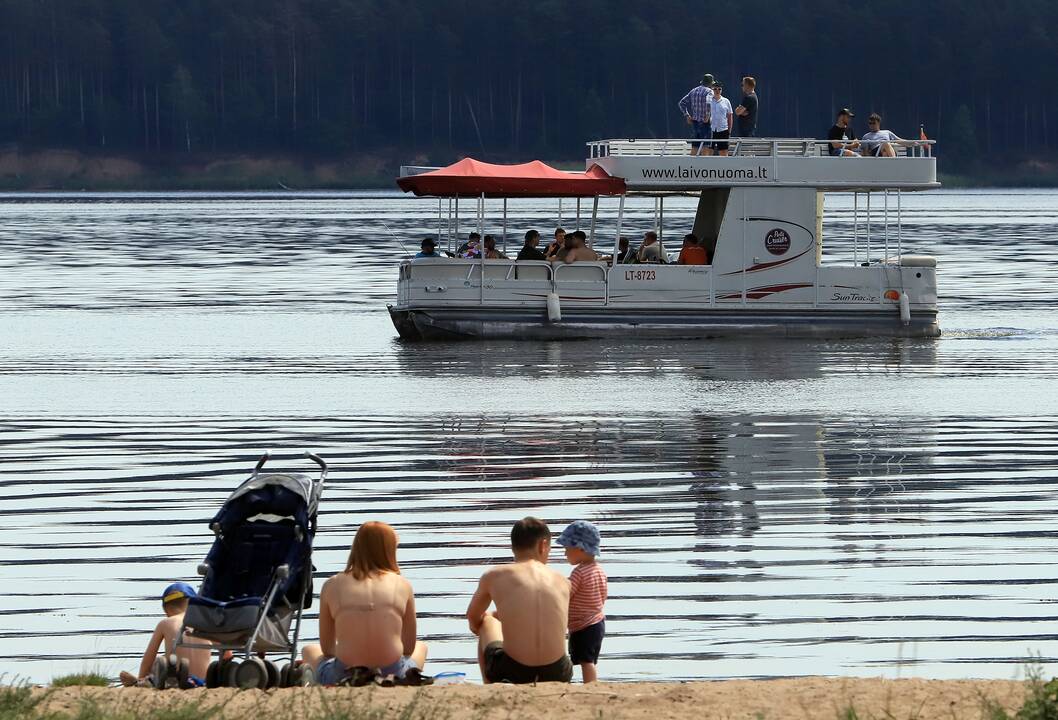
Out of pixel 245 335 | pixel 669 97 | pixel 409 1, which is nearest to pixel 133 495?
pixel 245 335

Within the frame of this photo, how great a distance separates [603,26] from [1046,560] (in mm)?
168668

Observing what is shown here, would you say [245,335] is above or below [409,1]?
below

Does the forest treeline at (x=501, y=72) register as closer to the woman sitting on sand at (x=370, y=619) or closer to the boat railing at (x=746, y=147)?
the boat railing at (x=746, y=147)

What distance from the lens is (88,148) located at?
16975 centimetres

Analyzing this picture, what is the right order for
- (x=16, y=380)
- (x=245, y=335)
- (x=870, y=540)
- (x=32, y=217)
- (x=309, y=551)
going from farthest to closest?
(x=32, y=217), (x=245, y=335), (x=16, y=380), (x=870, y=540), (x=309, y=551)

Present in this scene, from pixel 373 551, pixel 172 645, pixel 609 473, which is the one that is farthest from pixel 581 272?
pixel 373 551

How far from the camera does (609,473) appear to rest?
17.2 metres

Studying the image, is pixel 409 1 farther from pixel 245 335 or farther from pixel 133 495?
pixel 133 495

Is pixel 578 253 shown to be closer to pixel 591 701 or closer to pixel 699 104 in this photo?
pixel 699 104

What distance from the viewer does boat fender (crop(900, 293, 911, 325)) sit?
30125 mm

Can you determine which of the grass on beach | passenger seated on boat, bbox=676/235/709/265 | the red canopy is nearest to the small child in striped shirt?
the grass on beach

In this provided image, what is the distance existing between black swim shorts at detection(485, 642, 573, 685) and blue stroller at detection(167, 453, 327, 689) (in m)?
0.95

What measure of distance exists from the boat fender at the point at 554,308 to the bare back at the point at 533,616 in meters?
20.1

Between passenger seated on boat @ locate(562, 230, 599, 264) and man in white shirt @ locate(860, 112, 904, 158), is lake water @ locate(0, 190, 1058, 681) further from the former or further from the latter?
man in white shirt @ locate(860, 112, 904, 158)
